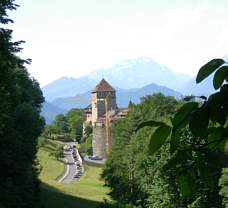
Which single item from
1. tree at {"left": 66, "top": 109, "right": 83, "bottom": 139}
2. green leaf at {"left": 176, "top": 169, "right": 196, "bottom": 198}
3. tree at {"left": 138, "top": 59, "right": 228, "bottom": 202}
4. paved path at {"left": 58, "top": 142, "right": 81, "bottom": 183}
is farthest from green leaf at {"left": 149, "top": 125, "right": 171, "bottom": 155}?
tree at {"left": 66, "top": 109, "right": 83, "bottom": 139}

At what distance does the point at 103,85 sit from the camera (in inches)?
3260

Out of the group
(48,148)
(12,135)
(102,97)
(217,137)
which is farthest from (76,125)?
(217,137)

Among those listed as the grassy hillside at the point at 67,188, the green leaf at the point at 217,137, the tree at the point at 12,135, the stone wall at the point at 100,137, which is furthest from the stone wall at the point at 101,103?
the green leaf at the point at 217,137

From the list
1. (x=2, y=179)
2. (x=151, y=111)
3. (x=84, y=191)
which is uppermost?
(x=151, y=111)

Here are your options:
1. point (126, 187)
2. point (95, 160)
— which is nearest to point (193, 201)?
point (126, 187)

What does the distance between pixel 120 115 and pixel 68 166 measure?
1480 cm

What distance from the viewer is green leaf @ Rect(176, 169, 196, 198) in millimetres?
1190

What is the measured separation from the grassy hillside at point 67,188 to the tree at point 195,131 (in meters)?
24.1

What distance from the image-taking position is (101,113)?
8281 centimetres

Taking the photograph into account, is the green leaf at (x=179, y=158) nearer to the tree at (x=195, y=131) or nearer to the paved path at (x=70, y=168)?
the tree at (x=195, y=131)

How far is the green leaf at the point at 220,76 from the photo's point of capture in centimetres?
117

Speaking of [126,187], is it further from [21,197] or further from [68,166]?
[68,166]

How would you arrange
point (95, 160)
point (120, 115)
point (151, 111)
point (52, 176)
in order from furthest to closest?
point (120, 115) < point (95, 160) < point (52, 176) < point (151, 111)

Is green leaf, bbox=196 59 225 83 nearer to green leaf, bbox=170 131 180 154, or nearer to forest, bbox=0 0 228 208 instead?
forest, bbox=0 0 228 208
